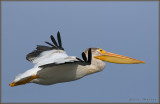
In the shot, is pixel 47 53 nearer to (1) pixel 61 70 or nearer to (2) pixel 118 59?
(1) pixel 61 70

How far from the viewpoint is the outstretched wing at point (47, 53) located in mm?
8330

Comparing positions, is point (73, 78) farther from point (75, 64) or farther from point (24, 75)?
point (24, 75)

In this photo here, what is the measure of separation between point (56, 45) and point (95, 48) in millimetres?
1347

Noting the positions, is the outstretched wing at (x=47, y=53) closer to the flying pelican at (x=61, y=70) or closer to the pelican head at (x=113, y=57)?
the flying pelican at (x=61, y=70)

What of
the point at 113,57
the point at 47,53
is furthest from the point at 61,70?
the point at 113,57

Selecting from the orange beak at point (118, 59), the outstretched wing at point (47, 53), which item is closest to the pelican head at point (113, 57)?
the orange beak at point (118, 59)

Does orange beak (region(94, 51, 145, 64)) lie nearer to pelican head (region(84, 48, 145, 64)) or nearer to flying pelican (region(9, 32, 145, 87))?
pelican head (region(84, 48, 145, 64))

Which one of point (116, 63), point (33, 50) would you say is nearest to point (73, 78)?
point (116, 63)

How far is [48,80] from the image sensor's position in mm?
7348

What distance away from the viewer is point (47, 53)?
340 inches

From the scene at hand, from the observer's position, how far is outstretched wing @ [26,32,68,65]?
27.3 feet

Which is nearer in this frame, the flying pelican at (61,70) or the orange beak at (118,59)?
the flying pelican at (61,70)

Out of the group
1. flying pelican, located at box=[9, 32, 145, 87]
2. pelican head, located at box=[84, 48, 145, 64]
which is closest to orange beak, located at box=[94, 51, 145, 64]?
pelican head, located at box=[84, 48, 145, 64]

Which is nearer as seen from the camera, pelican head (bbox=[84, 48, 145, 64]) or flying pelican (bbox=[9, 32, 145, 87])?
flying pelican (bbox=[9, 32, 145, 87])
